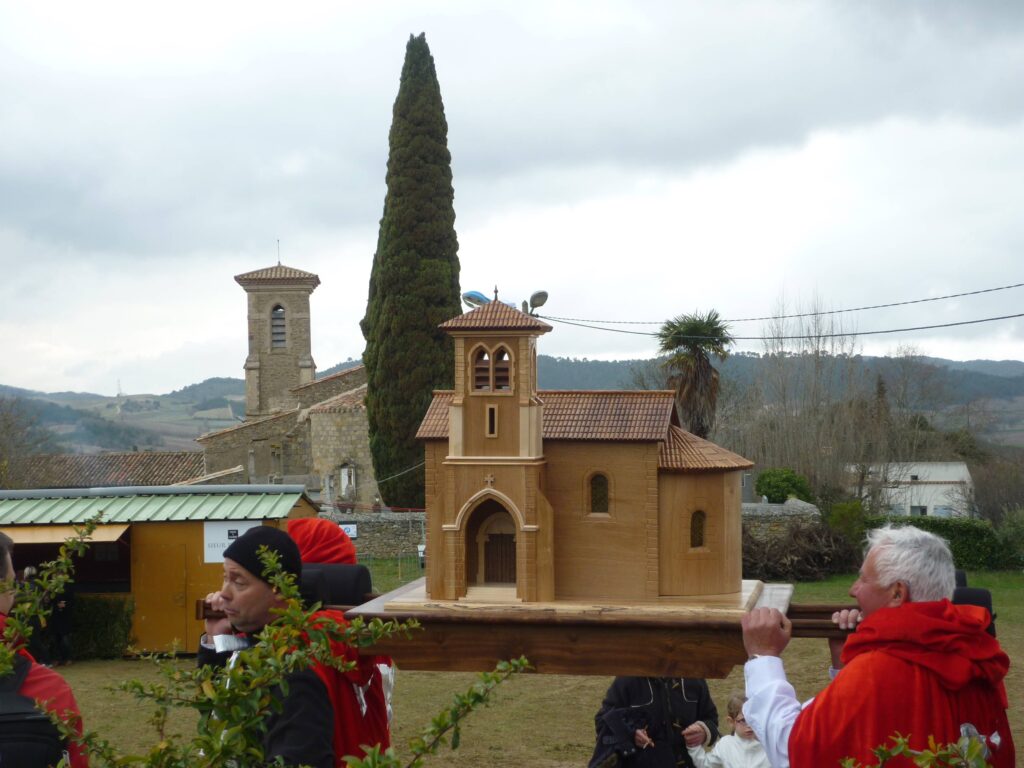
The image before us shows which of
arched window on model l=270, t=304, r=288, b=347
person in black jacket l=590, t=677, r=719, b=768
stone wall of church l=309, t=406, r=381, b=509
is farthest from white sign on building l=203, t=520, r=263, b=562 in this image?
arched window on model l=270, t=304, r=288, b=347

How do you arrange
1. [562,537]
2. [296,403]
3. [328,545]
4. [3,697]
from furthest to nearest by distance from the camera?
[296,403]
[562,537]
[328,545]
[3,697]

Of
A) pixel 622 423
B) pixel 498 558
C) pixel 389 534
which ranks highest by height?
pixel 622 423

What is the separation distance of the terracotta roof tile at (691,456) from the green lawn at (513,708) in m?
1.88

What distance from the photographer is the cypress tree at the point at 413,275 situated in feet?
91.2

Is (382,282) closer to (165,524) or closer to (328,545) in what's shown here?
(165,524)

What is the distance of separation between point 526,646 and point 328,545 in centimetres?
135

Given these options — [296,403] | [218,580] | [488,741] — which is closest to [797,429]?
[296,403]

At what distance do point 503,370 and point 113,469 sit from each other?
4201cm

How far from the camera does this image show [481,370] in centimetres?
958

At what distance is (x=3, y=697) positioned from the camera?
3309 millimetres

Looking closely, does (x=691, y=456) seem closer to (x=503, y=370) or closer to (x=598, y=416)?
(x=598, y=416)

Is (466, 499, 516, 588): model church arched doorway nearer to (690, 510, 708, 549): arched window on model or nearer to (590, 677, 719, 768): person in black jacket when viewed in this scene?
(690, 510, 708, 549): arched window on model

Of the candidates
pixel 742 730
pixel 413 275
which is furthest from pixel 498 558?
pixel 413 275

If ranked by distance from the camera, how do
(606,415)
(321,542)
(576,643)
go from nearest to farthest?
1. (321,542)
2. (576,643)
3. (606,415)
